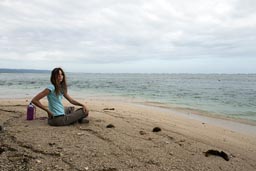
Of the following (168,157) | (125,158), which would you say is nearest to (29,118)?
(125,158)

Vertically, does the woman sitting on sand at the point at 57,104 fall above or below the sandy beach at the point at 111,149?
above

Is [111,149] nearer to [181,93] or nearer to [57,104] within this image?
[57,104]

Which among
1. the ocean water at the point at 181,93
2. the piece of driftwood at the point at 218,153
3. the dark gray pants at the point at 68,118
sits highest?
the dark gray pants at the point at 68,118

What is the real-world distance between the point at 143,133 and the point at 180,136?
3.28 feet

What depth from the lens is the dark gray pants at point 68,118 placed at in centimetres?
671

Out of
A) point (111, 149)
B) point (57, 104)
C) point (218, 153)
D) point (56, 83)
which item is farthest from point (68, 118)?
point (218, 153)

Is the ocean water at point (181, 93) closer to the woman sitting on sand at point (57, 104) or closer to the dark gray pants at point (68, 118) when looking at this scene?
the dark gray pants at point (68, 118)

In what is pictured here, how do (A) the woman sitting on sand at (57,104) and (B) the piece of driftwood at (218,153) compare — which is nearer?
(B) the piece of driftwood at (218,153)

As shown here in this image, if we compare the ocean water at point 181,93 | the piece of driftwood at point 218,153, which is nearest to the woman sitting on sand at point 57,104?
the piece of driftwood at point 218,153

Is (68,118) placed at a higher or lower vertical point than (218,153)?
higher

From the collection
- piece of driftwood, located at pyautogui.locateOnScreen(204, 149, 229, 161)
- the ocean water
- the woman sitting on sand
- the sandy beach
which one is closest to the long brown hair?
the woman sitting on sand

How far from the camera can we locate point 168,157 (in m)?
4.77

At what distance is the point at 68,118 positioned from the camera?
6.82 metres

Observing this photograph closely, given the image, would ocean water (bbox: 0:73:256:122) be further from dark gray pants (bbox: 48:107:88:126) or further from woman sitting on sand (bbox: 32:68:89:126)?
woman sitting on sand (bbox: 32:68:89:126)
